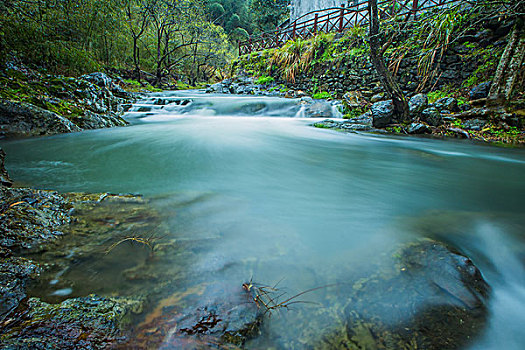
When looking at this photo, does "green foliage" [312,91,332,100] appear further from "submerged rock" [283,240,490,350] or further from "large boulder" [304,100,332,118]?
"submerged rock" [283,240,490,350]

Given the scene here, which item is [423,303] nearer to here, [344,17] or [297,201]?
[297,201]

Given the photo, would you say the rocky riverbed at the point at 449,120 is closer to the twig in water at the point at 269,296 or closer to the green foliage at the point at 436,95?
the green foliage at the point at 436,95

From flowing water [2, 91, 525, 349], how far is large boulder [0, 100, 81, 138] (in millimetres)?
393

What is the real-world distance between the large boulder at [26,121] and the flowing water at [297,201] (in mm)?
393

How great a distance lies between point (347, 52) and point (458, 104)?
5930mm

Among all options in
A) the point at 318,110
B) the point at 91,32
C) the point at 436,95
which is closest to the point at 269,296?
the point at 318,110

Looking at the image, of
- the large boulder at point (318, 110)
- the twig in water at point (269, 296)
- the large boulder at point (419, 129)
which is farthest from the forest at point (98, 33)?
the large boulder at point (419, 129)

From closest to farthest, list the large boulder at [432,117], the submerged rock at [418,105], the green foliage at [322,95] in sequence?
the large boulder at [432,117]
the submerged rock at [418,105]
the green foliage at [322,95]

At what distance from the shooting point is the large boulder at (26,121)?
172 inches

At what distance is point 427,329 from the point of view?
0.94 meters

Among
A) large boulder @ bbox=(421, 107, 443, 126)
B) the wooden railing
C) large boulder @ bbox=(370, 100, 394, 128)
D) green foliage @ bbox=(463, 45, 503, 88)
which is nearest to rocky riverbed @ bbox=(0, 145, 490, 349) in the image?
large boulder @ bbox=(370, 100, 394, 128)

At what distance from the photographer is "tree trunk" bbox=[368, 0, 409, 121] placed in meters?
5.96

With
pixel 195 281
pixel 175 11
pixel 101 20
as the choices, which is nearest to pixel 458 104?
pixel 195 281

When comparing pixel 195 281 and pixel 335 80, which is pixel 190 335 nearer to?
pixel 195 281
